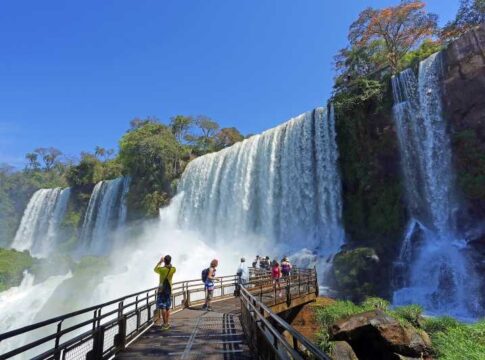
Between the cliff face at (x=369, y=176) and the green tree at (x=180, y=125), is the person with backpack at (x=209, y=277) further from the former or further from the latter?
the green tree at (x=180, y=125)

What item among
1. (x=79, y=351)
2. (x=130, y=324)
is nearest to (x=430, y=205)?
(x=130, y=324)

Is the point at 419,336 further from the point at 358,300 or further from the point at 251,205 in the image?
the point at 251,205

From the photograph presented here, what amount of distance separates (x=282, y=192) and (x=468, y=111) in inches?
561

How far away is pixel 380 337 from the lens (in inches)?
348

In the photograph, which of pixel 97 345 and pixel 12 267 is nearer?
pixel 97 345

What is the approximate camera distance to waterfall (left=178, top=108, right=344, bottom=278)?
93.6 ft

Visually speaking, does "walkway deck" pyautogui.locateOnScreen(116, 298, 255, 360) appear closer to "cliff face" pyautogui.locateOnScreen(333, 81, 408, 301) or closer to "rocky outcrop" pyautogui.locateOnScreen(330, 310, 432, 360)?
"rocky outcrop" pyautogui.locateOnScreen(330, 310, 432, 360)

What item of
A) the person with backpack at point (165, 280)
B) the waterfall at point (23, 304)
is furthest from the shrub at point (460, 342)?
the waterfall at point (23, 304)

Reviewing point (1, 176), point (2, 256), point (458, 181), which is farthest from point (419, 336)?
point (1, 176)

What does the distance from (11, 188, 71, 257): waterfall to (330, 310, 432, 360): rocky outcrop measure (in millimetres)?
58501

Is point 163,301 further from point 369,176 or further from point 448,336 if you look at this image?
point 369,176

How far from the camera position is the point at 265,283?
16.1m

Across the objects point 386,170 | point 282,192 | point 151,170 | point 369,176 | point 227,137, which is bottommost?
point 282,192

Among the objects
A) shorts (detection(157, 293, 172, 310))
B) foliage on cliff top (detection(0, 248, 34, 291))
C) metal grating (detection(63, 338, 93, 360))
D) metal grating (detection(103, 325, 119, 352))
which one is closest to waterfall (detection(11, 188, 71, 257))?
foliage on cliff top (detection(0, 248, 34, 291))
